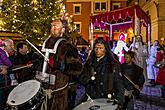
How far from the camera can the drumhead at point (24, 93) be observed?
518cm

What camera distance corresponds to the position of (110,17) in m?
19.8

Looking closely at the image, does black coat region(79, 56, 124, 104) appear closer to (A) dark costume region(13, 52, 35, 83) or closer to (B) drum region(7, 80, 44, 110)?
→ (B) drum region(7, 80, 44, 110)

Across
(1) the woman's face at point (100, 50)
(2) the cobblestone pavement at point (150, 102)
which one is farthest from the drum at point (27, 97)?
(2) the cobblestone pavement at point (150, 102)

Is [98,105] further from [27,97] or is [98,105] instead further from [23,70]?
[23,70]

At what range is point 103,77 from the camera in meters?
5.30

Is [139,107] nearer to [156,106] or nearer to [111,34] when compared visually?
[156,106]

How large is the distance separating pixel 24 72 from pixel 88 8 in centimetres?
5224

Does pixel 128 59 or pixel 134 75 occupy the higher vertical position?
pixel 128 59

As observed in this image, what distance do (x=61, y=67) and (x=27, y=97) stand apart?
0.71m

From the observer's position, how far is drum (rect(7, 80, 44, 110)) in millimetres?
5105

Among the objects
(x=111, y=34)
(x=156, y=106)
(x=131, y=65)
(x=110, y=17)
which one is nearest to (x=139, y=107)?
(x=156, y=106)

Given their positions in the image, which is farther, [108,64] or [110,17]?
[110,17]

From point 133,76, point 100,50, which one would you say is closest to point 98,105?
point 100,50

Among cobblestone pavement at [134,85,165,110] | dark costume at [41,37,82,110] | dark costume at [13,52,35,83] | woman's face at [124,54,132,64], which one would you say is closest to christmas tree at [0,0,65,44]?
cobblestone pavement at [134,85,165,110]
